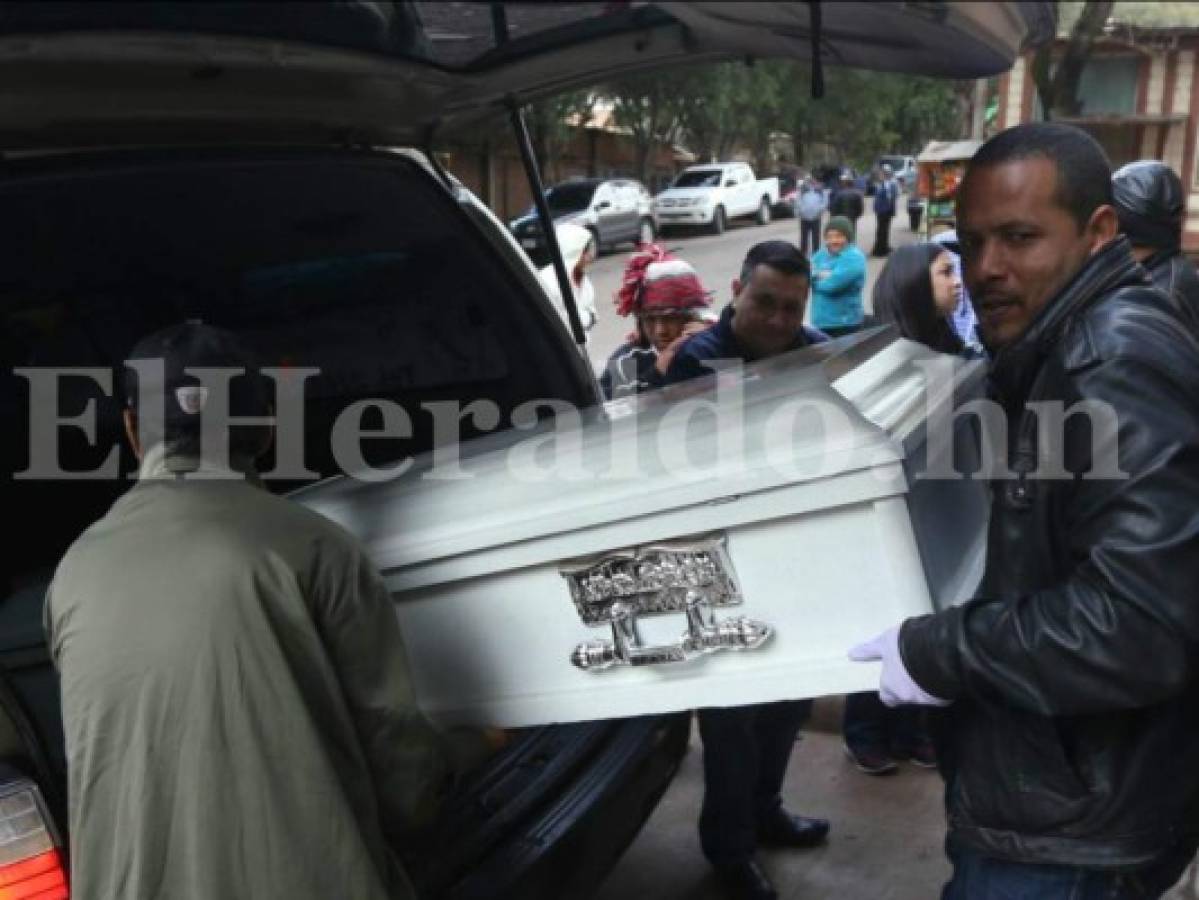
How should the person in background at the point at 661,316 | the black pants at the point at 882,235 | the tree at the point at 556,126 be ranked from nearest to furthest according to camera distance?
the person in background at the point at 661,316
the tree at the point at 556,126
the black pants at the point at 882,235

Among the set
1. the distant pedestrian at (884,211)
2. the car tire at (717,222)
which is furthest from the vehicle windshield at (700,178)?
the distant pedestrian at (884,211)

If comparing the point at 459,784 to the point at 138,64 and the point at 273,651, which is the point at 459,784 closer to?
the point at 273,651

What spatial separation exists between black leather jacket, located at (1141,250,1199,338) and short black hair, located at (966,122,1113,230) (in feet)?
6.02

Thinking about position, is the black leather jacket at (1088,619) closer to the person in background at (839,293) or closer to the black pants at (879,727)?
the black pants at (879,727)

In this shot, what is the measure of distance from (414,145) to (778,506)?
7.03ft

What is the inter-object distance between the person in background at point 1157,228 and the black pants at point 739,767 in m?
1.65

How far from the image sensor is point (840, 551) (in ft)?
4.99

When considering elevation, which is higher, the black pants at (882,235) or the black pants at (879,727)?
the black pants at (882,235)

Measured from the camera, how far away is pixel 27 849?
4.95ft

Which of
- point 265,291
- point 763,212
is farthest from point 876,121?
point 265,291

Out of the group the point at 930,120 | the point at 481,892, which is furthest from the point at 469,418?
the point at 930,120

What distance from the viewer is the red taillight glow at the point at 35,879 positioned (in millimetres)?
1478

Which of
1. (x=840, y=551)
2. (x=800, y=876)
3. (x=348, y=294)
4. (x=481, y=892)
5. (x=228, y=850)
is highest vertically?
(x=348, y=294)

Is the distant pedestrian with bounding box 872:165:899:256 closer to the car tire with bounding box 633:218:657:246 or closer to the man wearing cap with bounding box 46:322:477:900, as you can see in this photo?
the car tire with bounding box 633:218:657:246
